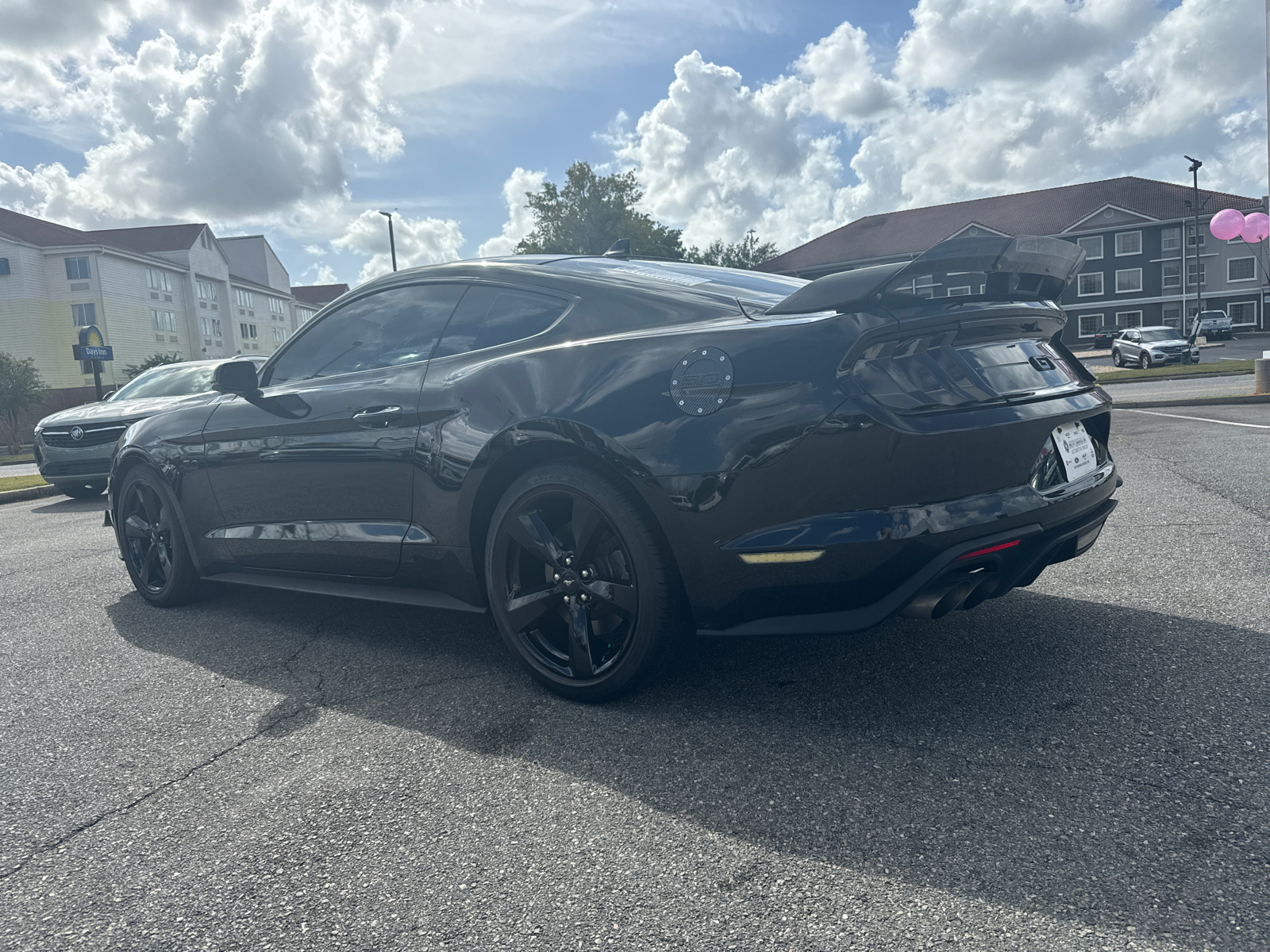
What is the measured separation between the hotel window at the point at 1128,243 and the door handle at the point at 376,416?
64.6 meters

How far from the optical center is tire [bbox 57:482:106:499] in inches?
420

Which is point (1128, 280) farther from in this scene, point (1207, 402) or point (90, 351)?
point (90, 351)

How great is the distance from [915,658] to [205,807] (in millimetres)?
2216

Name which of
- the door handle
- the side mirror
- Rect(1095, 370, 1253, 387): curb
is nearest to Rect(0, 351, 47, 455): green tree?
Rect(1095, 370, 1253, 387): curb

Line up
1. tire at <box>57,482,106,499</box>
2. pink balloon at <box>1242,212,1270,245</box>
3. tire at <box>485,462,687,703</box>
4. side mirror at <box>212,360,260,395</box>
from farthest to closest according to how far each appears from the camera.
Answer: pink balloon at <box>1242,212,1270,245</box>, tire at <box>57,482,106,499</box>, side mirror at <box>212,360,260,395</box>, tire at <box>485,462,687,703</box>

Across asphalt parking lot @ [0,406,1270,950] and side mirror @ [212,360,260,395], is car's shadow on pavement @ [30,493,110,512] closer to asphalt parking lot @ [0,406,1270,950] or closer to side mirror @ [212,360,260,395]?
side mirror @ [212,360,260,395]

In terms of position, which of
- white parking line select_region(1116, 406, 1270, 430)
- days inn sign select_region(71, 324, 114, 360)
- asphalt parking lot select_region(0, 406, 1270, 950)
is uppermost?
days inn sign select_region(71, 324, 114, 360)

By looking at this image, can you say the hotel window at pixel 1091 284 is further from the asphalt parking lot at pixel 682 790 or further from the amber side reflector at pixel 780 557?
the amber side reflector at pixel 780 557

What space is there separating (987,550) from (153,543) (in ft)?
13.2

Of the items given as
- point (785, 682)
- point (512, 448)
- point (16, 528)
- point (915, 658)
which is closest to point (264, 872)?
point (512, 448)

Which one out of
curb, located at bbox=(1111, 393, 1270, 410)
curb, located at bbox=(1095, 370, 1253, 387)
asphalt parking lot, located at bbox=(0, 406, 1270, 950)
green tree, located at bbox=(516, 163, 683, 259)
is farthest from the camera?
green tree, located at bbox=(516, 163, 683, 259)

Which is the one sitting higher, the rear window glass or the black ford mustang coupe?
the rear window glass

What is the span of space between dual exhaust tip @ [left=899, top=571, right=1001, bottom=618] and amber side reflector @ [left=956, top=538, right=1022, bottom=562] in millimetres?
61

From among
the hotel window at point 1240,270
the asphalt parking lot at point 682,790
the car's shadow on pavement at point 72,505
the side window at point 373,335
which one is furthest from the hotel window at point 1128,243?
the side window at point 373,335
